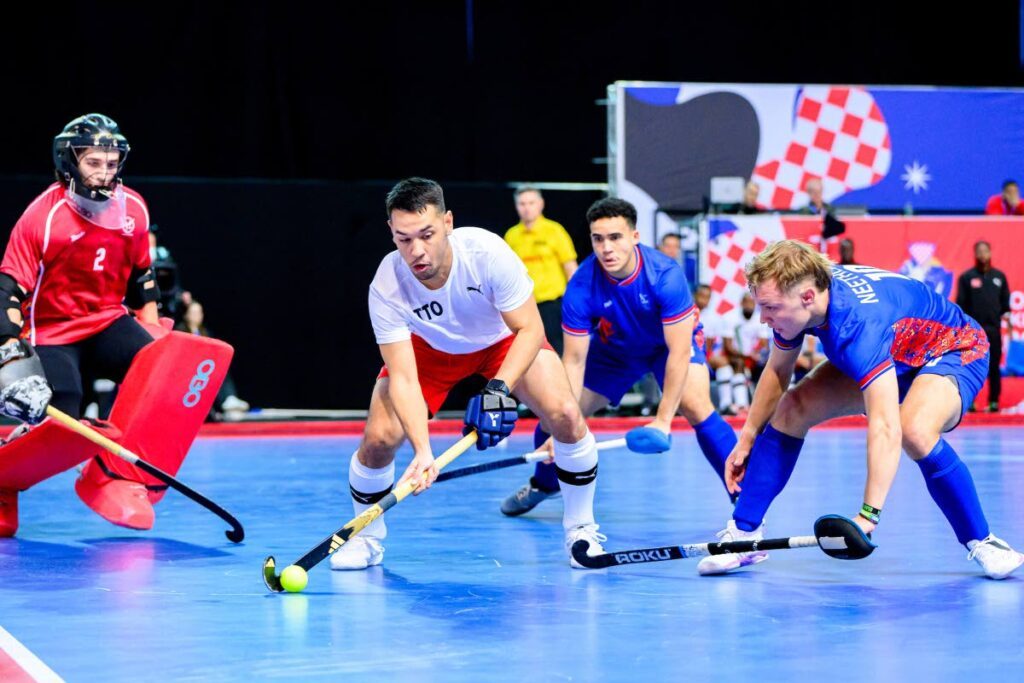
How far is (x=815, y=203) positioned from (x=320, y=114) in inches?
161

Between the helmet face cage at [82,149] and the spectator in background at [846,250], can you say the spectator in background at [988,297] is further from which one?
the helmet face cage at [82,149]

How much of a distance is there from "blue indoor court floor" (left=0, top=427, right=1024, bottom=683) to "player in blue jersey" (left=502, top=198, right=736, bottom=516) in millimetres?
370

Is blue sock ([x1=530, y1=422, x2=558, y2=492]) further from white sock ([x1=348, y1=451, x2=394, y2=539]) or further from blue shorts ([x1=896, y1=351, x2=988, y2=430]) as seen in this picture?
blue shorts ([x1=896, y1=351, x2=988, y2=430])

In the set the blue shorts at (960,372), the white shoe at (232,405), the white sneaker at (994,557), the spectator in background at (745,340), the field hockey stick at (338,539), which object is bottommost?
the white shoe at (232,405)

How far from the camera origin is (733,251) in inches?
433

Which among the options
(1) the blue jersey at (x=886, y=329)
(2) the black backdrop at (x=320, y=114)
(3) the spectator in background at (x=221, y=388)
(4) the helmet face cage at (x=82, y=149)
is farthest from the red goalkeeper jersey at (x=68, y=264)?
(2) the black backdrop at (x=320, y=114)

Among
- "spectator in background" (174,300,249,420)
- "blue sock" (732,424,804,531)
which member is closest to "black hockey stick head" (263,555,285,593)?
"blue sock" (732,424,804,531)

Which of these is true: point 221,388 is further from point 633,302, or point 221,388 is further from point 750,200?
point 633,302

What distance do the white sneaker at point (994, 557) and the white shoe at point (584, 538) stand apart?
1.17 m

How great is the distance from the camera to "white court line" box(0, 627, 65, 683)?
3227 millimetres

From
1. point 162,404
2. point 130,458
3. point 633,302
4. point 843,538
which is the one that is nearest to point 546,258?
point 633,302

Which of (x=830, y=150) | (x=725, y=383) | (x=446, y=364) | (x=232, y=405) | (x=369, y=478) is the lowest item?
(x=232, y=405)

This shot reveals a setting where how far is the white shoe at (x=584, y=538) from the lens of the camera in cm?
470

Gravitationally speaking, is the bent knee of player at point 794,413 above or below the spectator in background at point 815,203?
above
